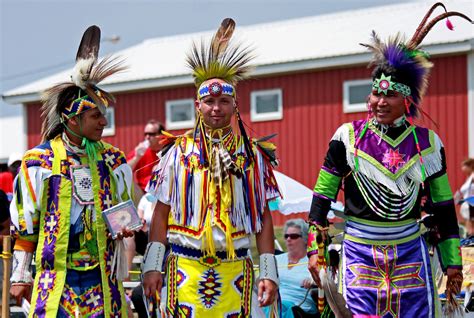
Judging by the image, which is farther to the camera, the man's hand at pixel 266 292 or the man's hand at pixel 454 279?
the man's hand at pixel 454 279

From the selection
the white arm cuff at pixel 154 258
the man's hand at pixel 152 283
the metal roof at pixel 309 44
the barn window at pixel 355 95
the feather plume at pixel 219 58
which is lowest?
the man's hand at pixel 152 283

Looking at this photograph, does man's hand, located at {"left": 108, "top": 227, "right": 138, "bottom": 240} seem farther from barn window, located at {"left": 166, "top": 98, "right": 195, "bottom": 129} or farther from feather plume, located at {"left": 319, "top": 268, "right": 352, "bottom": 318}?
barn window, located at {"left": 166, "top": 98, "right": 195, "bottom": 129}

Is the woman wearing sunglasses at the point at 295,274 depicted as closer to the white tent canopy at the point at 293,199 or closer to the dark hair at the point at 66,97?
the white tent canopy at the point at 293,199

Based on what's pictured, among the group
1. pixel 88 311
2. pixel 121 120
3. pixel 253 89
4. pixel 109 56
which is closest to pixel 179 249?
pixel 88 311

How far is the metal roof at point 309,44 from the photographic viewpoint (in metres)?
17.8

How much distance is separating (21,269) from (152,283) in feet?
2.68

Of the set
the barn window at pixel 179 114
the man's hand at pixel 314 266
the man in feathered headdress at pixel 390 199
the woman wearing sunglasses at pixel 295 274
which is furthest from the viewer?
the barn window at pixel 179 114

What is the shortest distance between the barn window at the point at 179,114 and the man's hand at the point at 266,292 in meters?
16.6

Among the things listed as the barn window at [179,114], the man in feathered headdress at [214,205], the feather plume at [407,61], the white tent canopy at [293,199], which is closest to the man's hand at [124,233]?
the man in feathered headdress at [214,205]

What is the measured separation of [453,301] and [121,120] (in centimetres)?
1826

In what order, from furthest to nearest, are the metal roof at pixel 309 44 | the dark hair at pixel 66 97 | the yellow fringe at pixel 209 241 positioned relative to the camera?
the metal roof at pixel 309 44 → the dark hair at pixel 66 97 → the yellow fringe at pixel 209 241

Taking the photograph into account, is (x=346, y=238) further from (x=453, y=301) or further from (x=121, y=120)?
(x=121, y=120)

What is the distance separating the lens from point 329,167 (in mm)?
5059

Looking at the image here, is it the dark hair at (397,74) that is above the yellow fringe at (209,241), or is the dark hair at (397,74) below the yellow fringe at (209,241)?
above
